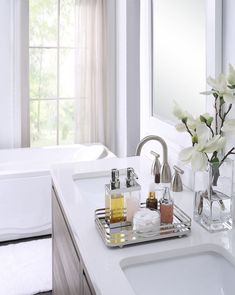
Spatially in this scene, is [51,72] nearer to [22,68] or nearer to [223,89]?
[22,68]

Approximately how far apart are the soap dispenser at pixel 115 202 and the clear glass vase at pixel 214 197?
9.8 inches

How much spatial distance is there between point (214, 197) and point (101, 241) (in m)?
0.38

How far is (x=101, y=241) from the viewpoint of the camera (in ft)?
3.70

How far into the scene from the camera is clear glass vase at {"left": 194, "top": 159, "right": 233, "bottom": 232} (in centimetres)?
121

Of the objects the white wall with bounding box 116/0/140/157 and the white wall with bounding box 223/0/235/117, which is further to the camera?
the white wall with bounding box 116/0/140/157

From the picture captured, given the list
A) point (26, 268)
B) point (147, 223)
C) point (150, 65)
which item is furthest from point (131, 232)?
point (26, 268)

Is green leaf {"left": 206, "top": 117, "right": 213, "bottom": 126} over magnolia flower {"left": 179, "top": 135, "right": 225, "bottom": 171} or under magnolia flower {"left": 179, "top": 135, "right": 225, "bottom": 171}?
over

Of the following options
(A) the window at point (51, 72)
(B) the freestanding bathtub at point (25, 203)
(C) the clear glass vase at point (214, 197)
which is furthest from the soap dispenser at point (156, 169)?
(A) the window at point (51, 72)

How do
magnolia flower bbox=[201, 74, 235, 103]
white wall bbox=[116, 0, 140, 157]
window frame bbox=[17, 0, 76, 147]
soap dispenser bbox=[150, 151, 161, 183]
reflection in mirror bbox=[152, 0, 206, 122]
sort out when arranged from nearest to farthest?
magnolia flower bbox=[201, 74, 235, 103] < reflection in mirror bbox=[152, 0, 206, 122] < soap dispenser bbox=[150, 151, 161, 183] < white wall bbox=[116, 0, 140, 157] < window frame bbox=[17, 0, 76, 147]

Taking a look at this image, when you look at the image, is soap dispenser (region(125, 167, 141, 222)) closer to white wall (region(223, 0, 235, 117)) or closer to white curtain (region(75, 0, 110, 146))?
white wall (region(223, 0, 235, 117))

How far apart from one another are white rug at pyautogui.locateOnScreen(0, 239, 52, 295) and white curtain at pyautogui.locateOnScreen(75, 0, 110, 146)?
51.8 inches

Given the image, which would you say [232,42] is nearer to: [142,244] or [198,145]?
[198,145]

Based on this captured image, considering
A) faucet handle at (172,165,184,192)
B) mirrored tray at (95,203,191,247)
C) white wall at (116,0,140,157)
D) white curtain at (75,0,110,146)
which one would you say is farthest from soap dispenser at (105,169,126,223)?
white curtain at (75,0,110,146)

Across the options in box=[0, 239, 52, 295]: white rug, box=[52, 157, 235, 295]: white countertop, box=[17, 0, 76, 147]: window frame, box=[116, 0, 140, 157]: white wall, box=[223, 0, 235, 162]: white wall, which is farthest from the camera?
box=[17, 0, 76, 147]: window frame
